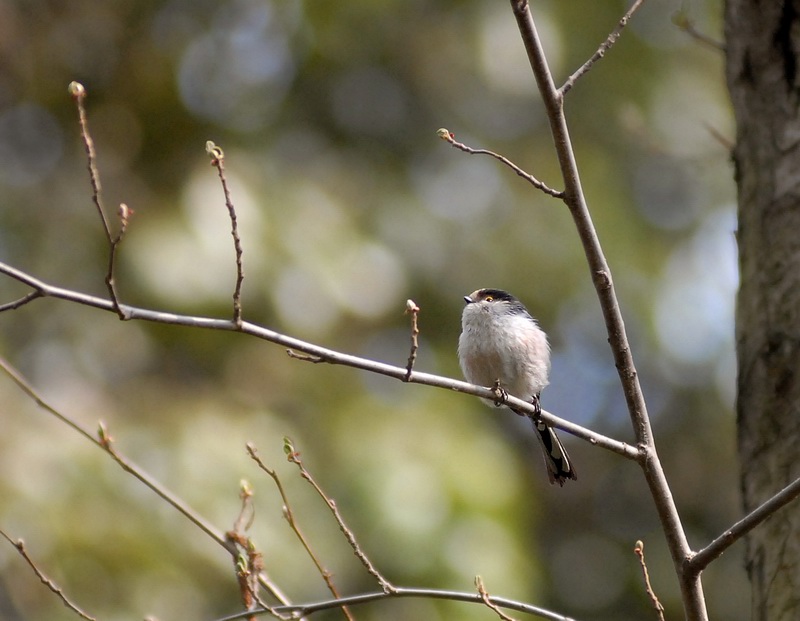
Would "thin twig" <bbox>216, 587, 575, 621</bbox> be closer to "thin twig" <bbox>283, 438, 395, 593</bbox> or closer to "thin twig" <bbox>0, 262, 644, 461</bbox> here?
"thin twig" <bbox>283, 438, 395, 593</bbox>

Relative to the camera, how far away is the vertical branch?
8.39 feet

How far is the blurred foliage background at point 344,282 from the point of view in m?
6.22

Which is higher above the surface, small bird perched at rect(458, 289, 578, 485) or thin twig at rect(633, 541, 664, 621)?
small bird perched at rect(458, 289, 578, 485)

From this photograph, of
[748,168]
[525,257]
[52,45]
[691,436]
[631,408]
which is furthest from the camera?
[691,436]

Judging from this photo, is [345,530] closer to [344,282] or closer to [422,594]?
[422,594]

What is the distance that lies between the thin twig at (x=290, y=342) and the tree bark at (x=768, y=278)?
81 centimetres

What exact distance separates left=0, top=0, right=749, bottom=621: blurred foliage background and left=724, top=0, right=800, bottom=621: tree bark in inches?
28.6

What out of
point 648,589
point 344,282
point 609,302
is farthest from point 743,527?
point 344,282

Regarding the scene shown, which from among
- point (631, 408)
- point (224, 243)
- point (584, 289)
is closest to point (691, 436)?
point (584, 289)

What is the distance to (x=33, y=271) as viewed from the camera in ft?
25.8

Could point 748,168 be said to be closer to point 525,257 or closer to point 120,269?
point 120,269

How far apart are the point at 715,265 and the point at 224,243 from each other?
4650mm

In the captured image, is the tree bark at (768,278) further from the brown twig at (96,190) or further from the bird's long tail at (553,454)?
the brown twig at (96,190)

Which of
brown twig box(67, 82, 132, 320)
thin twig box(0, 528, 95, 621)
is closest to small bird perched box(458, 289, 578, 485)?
thin twig box(0, 528, 95, 621)
